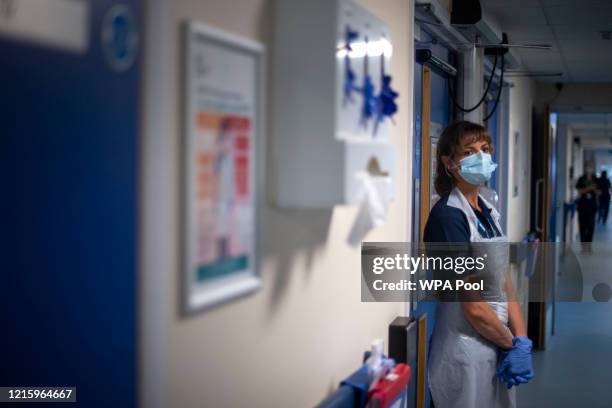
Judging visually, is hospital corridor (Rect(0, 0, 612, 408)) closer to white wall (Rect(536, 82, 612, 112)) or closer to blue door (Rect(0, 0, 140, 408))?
blue door (Rect(0, 0, 140, 408))

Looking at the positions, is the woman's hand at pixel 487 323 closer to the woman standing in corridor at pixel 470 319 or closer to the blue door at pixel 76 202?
the woman standing in corridor at pixel 470 319

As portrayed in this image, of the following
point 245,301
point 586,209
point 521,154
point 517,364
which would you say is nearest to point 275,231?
point 245,301

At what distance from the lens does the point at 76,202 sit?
0.90 metres

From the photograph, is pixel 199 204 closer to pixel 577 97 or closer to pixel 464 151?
pixel 464 151

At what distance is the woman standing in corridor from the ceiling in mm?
1402

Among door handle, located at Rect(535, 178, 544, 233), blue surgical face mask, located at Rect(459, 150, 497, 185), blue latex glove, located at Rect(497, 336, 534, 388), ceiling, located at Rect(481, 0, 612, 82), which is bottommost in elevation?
blue latex glove, located at Rect(497, 336, 534, 388)

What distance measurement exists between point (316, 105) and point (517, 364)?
1.36 meters

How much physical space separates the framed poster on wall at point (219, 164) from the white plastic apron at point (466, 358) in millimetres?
1239

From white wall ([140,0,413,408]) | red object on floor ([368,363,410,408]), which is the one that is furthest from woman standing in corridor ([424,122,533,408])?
red object on floor ([368,363,410,408])

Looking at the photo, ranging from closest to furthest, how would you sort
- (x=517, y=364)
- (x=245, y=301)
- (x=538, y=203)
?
(x=245, y=301), (x=517, y=364), (x=538, y=203)

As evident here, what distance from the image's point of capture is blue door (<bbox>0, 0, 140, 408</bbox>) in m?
0.88

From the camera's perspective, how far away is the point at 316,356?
4.78 ft

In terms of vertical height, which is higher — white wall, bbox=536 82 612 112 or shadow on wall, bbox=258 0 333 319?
white wall, bbox=536 82 612 112

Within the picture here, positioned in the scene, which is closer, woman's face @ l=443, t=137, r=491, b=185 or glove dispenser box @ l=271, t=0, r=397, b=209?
glove dispenser box @ l=271, t=0, r=397, b=209
